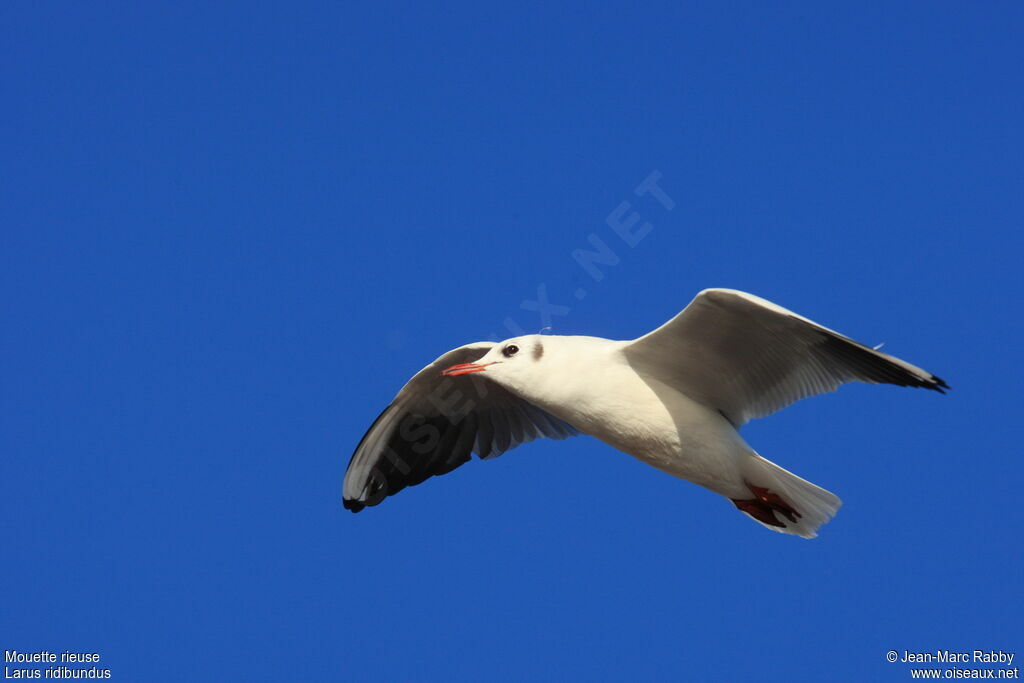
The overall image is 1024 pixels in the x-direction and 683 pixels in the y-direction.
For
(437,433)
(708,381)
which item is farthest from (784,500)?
(437,433)

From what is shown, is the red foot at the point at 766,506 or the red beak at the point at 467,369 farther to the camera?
the red beak at the point at 467,369

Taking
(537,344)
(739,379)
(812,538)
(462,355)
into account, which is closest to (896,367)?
(739,379)

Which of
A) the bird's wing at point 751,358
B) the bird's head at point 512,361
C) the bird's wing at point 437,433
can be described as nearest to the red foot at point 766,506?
the bird's wing at point 751,358

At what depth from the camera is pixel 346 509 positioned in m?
8.10

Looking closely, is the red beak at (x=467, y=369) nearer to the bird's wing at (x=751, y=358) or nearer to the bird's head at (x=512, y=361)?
the bird's head at (x=512, y=361)

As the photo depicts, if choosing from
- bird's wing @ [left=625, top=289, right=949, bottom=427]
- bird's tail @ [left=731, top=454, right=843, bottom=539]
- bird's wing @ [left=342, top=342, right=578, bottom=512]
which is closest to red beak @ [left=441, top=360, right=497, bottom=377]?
bird's wing @ [left=342, top=342, right=578, bottom=512]

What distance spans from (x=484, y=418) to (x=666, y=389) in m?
1.86

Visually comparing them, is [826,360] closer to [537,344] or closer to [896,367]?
[896,367]

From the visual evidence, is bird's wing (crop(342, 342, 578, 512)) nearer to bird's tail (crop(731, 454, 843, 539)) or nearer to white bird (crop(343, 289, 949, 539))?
white bird (crop(343, 289, 949, 539))

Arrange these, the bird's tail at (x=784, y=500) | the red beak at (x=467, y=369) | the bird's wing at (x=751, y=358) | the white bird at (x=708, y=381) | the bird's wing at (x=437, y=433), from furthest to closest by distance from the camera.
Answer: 1. the bird's wing at (x=437, y=433)
2. the red beak at (x=467, y=369)
3. the bird's tail at (x=784, y=500)
4. the white bird at (x=708, y=381)
5. the bird's wing at (x=751, y=358)

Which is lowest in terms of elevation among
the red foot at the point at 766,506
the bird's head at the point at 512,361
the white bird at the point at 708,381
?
the red foot at the point at 766,506

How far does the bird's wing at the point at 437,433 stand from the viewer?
7.89 m

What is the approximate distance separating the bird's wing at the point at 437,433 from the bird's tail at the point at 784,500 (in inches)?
63.6

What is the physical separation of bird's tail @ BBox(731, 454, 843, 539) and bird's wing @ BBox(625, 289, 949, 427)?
0.99 feet
